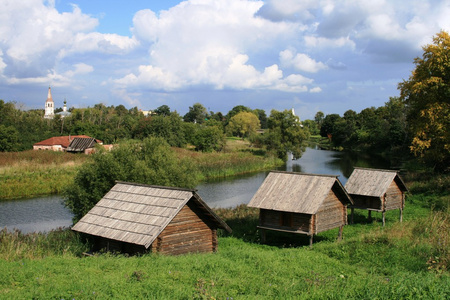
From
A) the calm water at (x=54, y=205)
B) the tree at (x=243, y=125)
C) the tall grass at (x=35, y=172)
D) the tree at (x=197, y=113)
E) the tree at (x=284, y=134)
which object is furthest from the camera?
the tree at (x=197, y=113)

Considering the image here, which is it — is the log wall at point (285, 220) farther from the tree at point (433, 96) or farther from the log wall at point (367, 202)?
the tree at point (433, 96)

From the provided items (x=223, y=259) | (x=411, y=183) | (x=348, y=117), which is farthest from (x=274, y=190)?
(x=348, y=117)

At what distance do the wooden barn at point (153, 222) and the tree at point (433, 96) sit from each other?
2564 centimetres

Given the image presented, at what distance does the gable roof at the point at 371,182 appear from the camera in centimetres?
2394

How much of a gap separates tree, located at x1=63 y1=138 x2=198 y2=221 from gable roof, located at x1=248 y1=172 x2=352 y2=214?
7.08 m

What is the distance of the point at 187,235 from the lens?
16047mm

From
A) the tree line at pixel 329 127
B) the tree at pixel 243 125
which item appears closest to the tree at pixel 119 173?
the tree line at pixel 329 127

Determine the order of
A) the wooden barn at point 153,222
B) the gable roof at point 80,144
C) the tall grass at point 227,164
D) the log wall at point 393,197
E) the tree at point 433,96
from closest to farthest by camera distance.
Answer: the wooden barn at point 153,222 < the log wall at point 393,197 < the tree at point 433,96 < the tall grass at point 227,164 < the gable roof at point 80,144

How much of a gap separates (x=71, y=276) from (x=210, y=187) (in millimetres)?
33105

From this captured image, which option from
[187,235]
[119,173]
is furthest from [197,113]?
[187,235]

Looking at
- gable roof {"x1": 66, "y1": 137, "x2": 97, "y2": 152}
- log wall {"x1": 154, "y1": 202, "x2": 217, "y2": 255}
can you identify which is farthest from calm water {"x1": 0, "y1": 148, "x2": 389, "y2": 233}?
gable roof {"x1": 66, "y1": 137, "x2": 97, "y2": 152}

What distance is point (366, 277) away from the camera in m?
12.4

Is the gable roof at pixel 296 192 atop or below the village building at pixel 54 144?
below

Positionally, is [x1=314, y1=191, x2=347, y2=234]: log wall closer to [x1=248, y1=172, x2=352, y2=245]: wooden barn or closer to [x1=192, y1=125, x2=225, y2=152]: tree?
[x1=248, y1=172, x2=352, y2=245]: wooden barn
